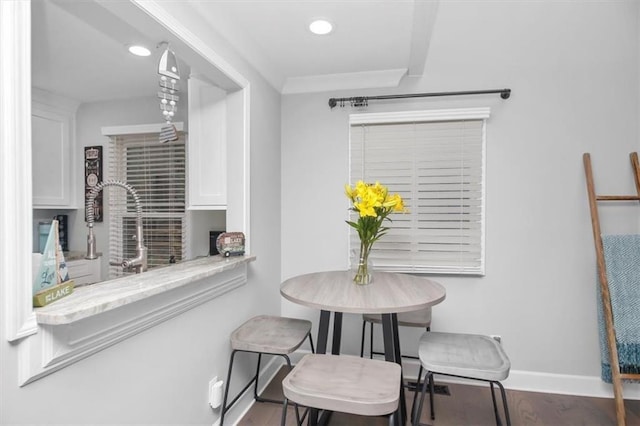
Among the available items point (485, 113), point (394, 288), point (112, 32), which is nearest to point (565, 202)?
point (485, 113)

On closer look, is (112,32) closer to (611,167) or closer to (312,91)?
(312,91)

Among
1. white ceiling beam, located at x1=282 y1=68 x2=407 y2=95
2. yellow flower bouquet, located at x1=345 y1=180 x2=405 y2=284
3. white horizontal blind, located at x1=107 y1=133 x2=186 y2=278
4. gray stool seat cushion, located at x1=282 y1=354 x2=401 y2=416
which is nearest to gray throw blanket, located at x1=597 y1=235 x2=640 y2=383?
yellow flower bouquet, located at x1=345 y1=180 x2=405 y2=284

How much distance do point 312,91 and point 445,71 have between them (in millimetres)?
1027

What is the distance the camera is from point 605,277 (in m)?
2.14

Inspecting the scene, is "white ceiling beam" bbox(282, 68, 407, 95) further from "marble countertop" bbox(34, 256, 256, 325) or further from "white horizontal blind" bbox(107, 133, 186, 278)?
"marble countertop" bbox(34, 256, 256, 325)

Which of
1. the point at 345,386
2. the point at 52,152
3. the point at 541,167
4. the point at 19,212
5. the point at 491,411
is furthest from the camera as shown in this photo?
the point at 52,152

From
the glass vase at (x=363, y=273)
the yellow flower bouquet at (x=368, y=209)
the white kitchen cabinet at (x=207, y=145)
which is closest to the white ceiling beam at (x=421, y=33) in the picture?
the yellow flower bouquet at (x=368, y=209)

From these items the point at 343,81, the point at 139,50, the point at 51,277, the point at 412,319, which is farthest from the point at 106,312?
the point at 343,81

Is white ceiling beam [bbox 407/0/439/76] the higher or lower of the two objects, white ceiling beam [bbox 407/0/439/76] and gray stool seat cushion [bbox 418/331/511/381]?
the higher

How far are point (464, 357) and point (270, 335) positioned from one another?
1.00 metres

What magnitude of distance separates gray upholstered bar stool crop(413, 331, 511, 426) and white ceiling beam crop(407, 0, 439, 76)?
178 centimetres

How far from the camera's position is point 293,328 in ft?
6.30

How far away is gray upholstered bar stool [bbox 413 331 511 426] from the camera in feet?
Result: 5.04

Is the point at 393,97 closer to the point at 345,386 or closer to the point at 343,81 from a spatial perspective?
the point at 343,81
